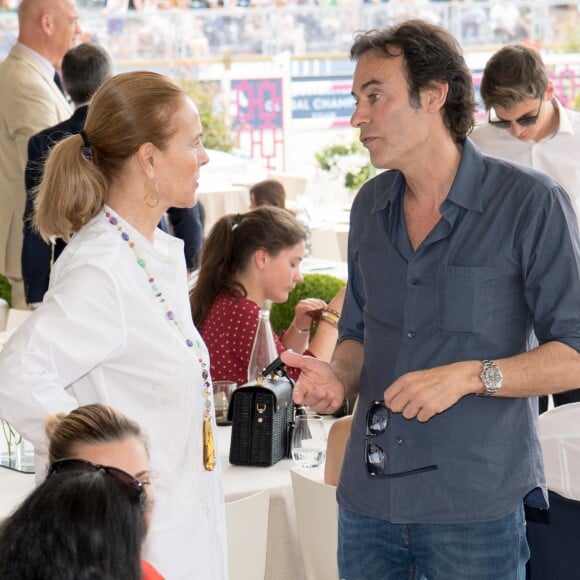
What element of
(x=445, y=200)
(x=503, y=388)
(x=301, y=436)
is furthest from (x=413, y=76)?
(x=301, y=436)

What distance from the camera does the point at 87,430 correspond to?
1700 millimetres

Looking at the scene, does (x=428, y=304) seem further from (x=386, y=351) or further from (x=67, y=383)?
(x=67, y=383)

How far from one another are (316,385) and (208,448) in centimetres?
25

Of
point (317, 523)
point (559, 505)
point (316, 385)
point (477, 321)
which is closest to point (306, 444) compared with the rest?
point (317, 523)

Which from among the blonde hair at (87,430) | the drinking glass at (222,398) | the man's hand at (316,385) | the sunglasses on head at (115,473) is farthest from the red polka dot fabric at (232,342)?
the sunglasses on head at (115,473)

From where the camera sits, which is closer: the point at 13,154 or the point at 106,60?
the point at 106,60

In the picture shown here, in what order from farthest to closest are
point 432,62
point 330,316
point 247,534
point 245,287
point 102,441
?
point 245,287 < point 330,316 < point 247,534 < point 432,62 < point 102,441

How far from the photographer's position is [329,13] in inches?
664

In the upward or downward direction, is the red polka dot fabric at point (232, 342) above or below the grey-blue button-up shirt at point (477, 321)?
below

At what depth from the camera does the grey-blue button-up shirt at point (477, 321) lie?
192 centimetres

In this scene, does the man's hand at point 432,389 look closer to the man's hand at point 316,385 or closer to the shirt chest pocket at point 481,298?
the shirt chest pocket at point 481,298

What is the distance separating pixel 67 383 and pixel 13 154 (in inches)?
126

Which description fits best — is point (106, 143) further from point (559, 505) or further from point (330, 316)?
point (330, 316)

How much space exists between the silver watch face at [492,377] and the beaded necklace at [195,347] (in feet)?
1.69
